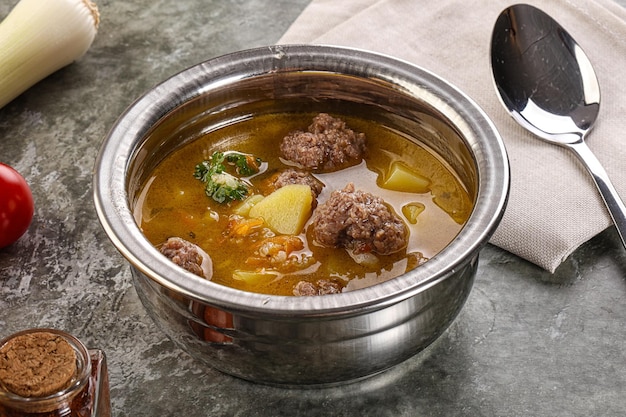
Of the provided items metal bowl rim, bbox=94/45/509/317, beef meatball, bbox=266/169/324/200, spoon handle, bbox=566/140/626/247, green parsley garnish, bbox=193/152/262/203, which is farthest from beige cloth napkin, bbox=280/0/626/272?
green parsley garnish, bbox=193/152/262/203

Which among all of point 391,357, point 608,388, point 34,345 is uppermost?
point 34,345

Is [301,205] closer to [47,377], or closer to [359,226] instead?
[359,226]

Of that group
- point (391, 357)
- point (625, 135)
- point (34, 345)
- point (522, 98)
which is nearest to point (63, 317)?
point (34, 345)

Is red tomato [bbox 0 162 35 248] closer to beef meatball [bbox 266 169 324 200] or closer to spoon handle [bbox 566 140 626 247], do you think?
beef meatball [bbox 266 169 324 200]

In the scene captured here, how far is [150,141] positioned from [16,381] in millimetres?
933

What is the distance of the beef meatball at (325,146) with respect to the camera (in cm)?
291

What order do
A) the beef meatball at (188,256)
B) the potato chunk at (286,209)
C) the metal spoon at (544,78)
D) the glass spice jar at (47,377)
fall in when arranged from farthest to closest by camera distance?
the metal spoon at (544,78)
the potato chunk at (286,209)
the beef meatball at (188,256)
the glass spice jar at (47,377)

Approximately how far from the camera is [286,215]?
2.69 meters

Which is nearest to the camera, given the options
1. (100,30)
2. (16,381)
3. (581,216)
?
(16,381)

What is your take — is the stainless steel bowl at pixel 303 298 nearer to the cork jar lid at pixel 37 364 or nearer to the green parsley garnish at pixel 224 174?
the green parsley garnish at pixel 224 174

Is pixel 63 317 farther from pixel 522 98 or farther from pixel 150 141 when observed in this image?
pixel 522 98

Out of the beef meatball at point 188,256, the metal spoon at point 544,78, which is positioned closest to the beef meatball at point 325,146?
the beef meatball at point 188,256

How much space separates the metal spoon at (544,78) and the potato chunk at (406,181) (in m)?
0.69

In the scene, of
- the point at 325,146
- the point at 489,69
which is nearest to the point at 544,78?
the point at 489,69
